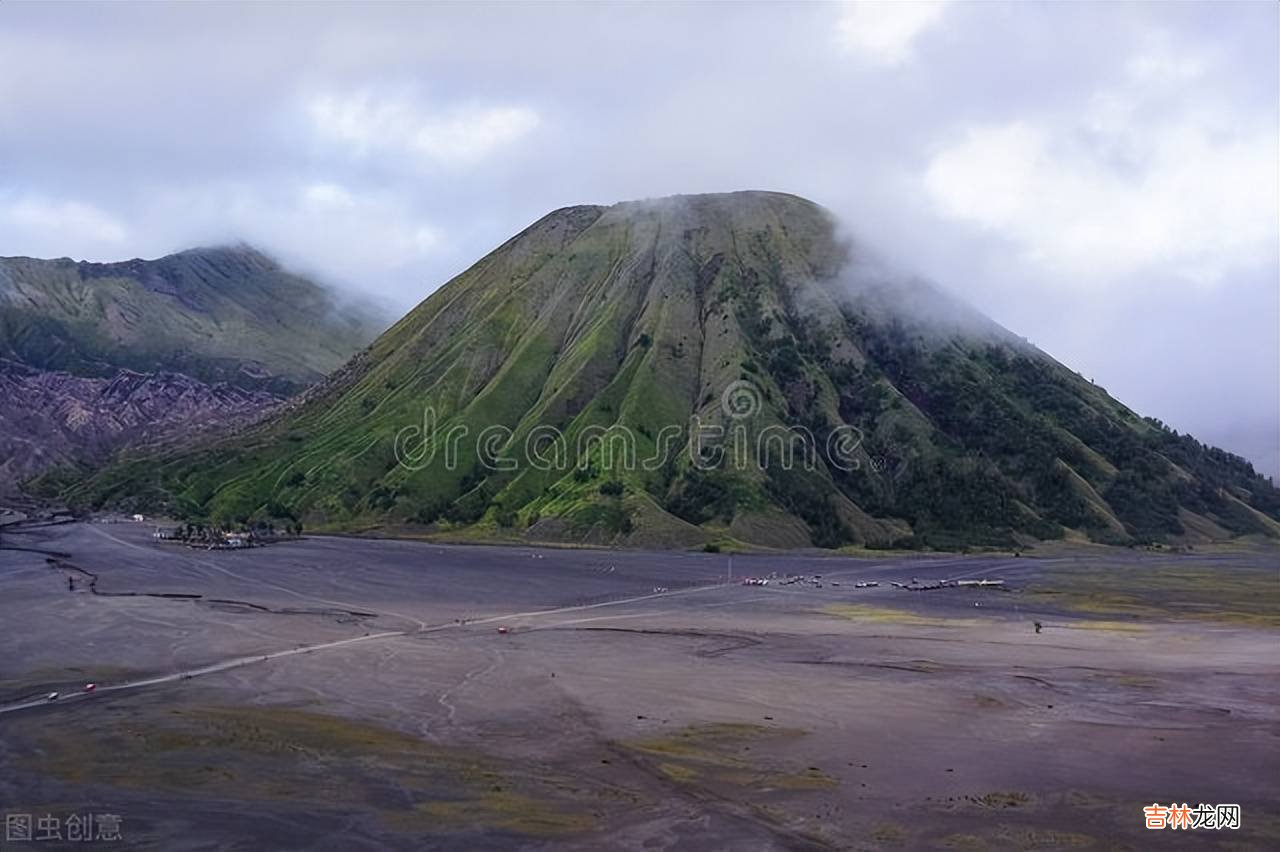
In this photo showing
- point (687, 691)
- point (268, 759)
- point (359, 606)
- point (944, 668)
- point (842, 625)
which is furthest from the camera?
point (359, 606)

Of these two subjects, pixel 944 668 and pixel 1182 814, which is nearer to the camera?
pixel 1182 814

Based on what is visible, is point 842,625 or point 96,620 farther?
point 842,625

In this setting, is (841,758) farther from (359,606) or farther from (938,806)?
(359,606)

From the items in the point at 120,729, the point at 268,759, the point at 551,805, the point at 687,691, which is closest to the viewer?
the point at 551,805

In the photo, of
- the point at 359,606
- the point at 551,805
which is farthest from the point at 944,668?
the point at 359,606

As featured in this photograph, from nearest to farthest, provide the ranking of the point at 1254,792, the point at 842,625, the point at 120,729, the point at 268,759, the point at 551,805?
the point at 551,805
the point at 1254,792
the point at 268,759
the point at 120,729
the point at 842,625

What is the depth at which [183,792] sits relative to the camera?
33.6m

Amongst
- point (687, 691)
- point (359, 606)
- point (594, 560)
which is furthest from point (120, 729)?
point (594, 560)

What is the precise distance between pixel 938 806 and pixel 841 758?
6163mm

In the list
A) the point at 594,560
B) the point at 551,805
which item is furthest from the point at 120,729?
the point at 594,560

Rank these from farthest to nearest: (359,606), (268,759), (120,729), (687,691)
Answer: (359,606)
(687,691)
(120,729)
(268,759)

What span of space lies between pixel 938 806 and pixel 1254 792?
11090 millimetres

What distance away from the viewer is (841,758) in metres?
39.3

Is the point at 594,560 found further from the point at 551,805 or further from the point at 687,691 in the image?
the point at 551,805
